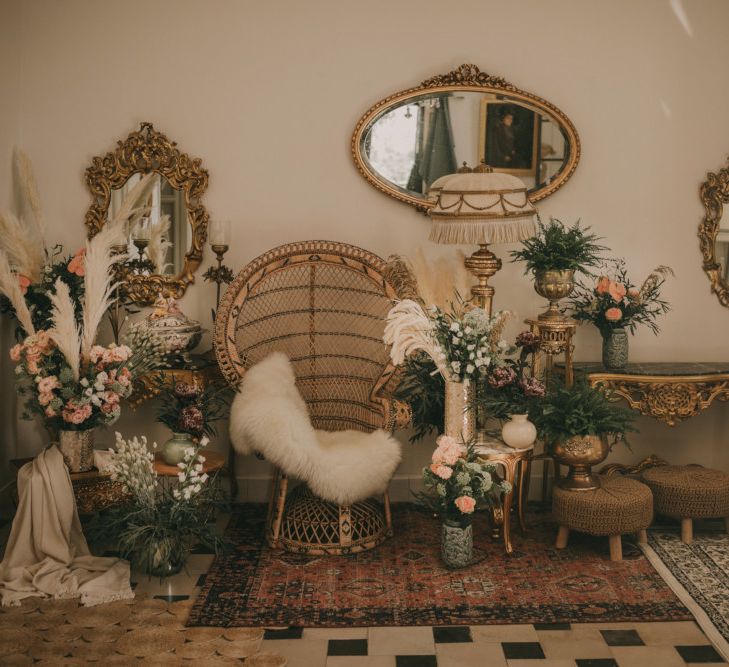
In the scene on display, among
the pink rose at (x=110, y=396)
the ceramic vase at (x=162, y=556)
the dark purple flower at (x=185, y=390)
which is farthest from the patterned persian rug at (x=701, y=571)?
the pink rose at (x=110, y=396)

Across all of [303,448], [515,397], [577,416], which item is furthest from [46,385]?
[577,416]

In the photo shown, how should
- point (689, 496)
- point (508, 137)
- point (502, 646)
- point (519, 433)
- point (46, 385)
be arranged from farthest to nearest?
point (508, 137)
point (689, 496)
point (519, 433)
point (46, 385)
point (502, 646)

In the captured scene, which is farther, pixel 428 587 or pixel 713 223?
pixel 713 223

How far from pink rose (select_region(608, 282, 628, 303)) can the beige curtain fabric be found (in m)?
2.62

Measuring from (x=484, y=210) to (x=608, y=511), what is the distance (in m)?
1.46

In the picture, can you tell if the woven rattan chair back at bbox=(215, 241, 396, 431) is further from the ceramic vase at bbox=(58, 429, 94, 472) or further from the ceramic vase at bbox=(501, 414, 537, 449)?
the ceramic vase at bbox=(58, 429, 94, 472)

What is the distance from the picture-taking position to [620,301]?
173 inches

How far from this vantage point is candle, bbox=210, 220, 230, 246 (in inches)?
171

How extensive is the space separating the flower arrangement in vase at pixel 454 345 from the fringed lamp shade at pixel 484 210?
1.24 feet

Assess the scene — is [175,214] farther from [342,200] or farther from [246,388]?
[246,388]

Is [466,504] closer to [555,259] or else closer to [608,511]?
[608,511]

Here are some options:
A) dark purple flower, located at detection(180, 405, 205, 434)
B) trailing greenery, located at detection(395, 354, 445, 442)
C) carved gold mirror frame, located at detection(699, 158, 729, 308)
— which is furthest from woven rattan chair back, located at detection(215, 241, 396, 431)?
carved gold mirror frame, located at detection(699, 158, 729, 308)

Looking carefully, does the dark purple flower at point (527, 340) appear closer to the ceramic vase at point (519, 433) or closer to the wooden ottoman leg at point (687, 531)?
the ceramic vase at point (519, 433)

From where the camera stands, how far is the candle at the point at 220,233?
4348 mm
